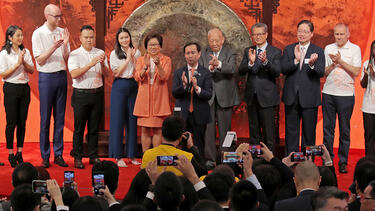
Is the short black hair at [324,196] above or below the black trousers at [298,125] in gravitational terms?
below

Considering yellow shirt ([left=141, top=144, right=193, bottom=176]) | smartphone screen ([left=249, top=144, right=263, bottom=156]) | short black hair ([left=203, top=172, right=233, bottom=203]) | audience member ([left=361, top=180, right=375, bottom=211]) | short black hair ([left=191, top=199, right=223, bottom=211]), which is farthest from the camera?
yellow shirt ([left=141, top=144, right=193, bottom=176])

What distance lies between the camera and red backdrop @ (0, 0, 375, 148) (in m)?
7.41

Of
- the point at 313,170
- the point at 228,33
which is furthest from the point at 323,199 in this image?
the point at 228,33

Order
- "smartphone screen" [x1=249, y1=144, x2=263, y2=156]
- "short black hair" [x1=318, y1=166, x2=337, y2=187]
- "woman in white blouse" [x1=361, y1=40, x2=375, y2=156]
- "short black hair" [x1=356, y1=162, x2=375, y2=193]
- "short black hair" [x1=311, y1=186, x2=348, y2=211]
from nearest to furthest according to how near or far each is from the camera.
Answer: "short black hair" [x1=311, y1=186, x2=348, y2=211] → "short black hair" [x1=356, y1=162, x2=375, y2=193] → "short black hair" [x1=318, y1=166, x2=337, y2=187] → "smartphone screen" [x1=249, y1=144, x2=263, y2=156] → "woman in white blouse" [x1=361, y1=40, x2=375, y2=156]

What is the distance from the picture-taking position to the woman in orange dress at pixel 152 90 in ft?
20.0

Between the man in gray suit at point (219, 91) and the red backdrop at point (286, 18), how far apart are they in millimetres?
1073

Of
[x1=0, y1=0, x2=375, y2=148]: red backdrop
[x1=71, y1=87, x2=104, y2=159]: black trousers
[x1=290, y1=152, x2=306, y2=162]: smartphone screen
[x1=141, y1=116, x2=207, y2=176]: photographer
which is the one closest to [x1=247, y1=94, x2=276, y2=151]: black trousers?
[x1=0, y1=0, x2=375, y2=148]: red backdrop

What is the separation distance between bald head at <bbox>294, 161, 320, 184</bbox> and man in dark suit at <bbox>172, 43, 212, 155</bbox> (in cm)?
273

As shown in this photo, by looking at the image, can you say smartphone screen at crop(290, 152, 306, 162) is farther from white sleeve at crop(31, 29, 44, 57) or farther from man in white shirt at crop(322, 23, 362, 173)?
white sleeve at crop(31, 29, 44, 57)

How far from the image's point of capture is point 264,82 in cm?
609

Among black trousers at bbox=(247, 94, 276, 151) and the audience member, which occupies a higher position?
black trousers at bbox=(247, 94, 276, 151)

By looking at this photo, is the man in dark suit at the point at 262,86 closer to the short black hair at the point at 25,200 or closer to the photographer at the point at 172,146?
the photographer at the point at 172,146

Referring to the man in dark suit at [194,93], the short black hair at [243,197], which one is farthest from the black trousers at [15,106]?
the short black hair at [243,197]

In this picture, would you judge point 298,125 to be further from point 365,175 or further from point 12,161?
point 12,161
